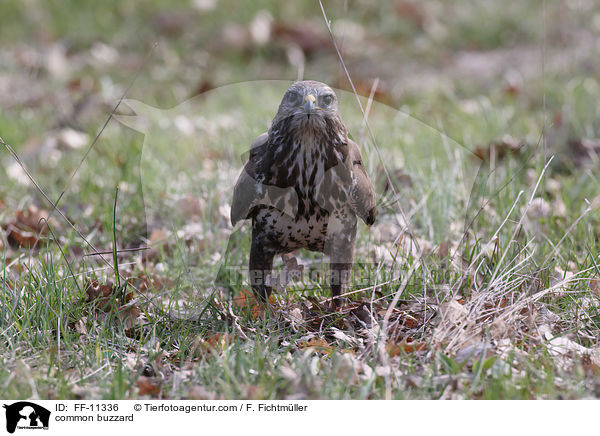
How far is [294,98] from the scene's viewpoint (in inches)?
104

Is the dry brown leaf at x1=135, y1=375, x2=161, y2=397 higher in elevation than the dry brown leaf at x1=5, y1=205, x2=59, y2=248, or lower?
lower

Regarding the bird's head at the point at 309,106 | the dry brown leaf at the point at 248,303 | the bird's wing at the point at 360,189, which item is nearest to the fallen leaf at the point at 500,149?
the bird's wing at the point at 360,189

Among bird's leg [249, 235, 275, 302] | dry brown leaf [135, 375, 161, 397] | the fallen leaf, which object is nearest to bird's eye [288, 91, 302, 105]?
bird's leg [249, 235, 275, 302]

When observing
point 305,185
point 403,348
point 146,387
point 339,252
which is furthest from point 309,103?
point 146,387

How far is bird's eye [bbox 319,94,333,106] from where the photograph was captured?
8.59 ft

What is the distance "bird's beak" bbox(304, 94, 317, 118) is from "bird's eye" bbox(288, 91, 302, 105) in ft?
0.16

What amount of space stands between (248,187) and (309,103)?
502mm

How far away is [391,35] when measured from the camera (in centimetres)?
827

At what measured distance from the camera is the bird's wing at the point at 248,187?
2.86 m

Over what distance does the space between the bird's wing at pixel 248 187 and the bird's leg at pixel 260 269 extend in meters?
0.14

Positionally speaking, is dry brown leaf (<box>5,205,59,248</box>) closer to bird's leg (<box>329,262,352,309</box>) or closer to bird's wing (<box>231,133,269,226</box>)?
bird's wing (<box>231,133,269,226</box>)

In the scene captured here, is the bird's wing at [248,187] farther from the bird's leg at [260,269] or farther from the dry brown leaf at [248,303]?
the dry brown leaf at [248,303]

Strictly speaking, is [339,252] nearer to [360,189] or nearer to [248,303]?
[360,189]
